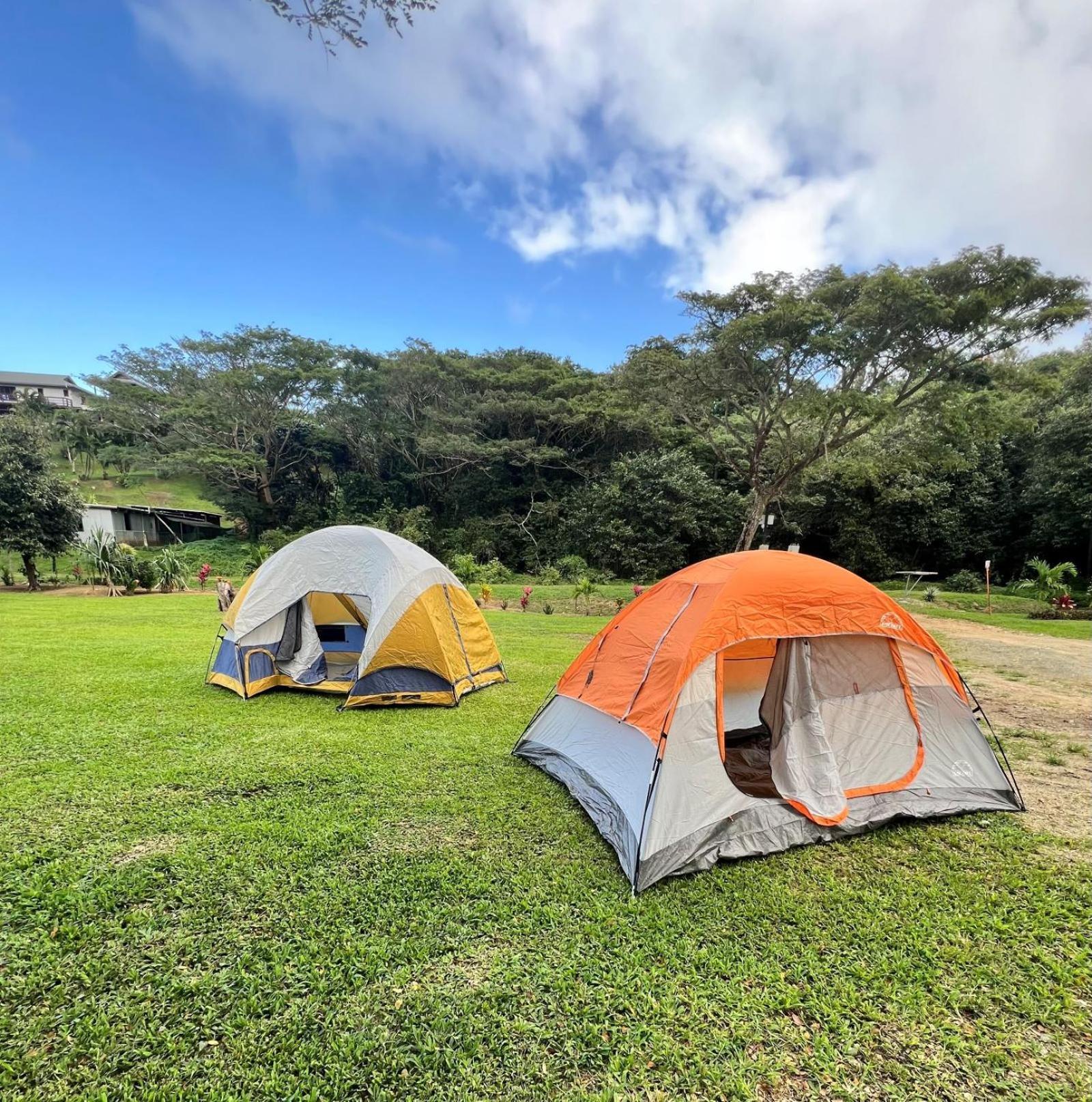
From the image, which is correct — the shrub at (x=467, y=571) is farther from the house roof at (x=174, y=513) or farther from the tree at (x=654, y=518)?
the house roof at (x=174, y=513)

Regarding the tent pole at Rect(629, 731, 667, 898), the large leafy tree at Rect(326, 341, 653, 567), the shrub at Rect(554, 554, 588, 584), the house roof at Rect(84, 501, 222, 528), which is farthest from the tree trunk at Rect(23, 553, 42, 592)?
the tent pole at Rect(629, 731, 667, 898)

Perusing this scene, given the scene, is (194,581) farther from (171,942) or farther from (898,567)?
(898,567)

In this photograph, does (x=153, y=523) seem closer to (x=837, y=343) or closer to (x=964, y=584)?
(x=837, y=343)

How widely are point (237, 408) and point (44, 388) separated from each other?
41.9 m

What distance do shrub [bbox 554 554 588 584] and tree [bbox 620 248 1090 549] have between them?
6.11 m

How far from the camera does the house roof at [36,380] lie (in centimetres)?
4984

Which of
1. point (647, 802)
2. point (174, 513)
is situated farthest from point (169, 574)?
A: point (647, 802)

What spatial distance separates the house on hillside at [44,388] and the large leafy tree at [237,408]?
2956cm

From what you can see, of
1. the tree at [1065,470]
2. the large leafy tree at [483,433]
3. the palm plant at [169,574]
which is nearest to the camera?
the palm plant at [169,574]

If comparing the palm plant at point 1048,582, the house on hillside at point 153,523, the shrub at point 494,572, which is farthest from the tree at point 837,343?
the house on hillside at point 153,523

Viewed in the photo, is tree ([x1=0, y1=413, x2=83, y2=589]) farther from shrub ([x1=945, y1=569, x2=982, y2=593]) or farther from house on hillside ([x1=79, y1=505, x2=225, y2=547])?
shrub ([x1=945, y1=569, x2=982, y2=593])

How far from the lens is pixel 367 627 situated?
624 centimetres

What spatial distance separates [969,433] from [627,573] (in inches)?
440

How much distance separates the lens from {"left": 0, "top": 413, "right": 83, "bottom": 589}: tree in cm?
1516
